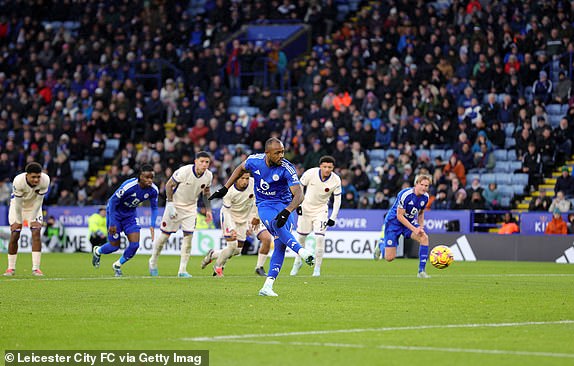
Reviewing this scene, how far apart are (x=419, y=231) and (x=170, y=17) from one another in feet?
88.1

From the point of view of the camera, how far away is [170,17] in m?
46.8

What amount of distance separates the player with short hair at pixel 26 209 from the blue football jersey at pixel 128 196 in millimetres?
1464

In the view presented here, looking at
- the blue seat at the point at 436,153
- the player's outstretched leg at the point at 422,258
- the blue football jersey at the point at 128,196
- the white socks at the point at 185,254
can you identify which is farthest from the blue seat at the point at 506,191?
the blue football jersey at the point at 128,196

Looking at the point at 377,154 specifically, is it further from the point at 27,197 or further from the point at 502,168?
the point at 27,197

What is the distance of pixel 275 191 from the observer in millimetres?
16391

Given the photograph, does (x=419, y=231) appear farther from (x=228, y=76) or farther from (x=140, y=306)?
(x=228, y=76)

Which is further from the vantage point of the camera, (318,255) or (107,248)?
(318,255)

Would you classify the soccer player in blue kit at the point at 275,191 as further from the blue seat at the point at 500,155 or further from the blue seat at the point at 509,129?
the blue seat at the point at 509,129

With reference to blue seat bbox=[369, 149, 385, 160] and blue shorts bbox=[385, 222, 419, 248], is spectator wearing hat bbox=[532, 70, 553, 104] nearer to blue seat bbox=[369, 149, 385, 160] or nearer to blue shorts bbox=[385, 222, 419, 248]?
blue seat bbox=[369, 149, 385, 160]

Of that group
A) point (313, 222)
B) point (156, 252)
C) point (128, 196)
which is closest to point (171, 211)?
point (156, 252)

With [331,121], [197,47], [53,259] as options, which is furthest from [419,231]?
[197,47]

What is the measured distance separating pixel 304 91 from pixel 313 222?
15845 millimetres

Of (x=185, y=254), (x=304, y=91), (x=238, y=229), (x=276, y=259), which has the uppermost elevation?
(x=304, y=91)

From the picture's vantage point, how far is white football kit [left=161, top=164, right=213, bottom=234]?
905 inches
